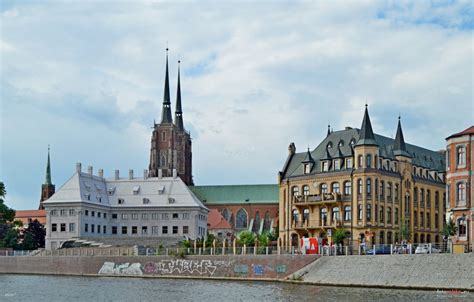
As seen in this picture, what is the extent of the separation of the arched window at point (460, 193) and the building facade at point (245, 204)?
98551mm

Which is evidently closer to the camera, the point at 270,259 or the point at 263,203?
the point at 270,259

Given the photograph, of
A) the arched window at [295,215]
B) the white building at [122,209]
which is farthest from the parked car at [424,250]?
the white building at [122,209]

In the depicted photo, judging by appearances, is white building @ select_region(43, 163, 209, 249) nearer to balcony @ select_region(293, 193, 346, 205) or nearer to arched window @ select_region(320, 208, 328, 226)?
balcony @ select_region(293, 193, 346, 205)

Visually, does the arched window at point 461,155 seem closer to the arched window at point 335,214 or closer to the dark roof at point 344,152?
the dark roof at point 344,152

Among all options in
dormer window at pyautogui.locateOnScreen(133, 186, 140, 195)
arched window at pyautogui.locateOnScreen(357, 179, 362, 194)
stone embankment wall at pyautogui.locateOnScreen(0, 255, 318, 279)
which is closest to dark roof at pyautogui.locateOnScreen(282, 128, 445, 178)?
arched window at pyautogui.locateOnScreen(357, 179, 362, 194)

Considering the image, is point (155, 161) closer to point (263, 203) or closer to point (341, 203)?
point (263, 203)

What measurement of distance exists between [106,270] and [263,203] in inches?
3244

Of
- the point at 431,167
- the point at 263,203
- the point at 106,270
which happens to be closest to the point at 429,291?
the point at 106,270

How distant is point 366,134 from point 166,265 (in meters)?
31.7

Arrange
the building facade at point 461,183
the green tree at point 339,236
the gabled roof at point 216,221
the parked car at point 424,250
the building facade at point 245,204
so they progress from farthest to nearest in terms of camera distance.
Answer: the building facade at point 245,204 → the gabled roof at point 216,221 → the green tree at point 339,236 → the building facade at point 461,183 → the parked car at point 424,250

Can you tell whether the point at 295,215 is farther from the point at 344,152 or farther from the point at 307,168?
the point at 344,152

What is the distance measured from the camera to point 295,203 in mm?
112188

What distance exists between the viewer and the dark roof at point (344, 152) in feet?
362

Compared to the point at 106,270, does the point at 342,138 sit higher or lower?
higher
